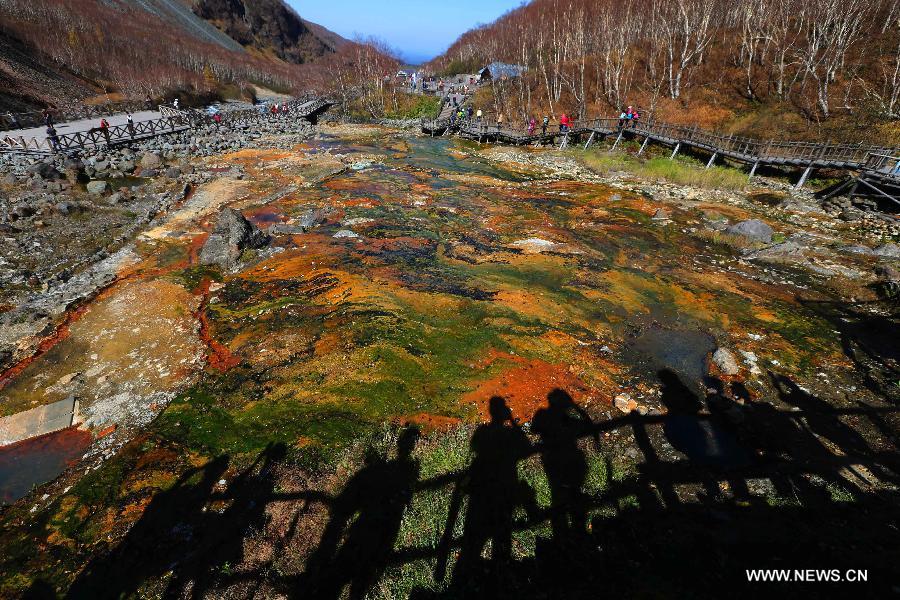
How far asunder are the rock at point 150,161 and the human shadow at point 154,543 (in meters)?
24.7

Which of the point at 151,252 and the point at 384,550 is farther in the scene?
the point at 151,252

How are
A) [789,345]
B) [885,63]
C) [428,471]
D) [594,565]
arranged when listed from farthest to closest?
[885,63] < [789,345] < [428,471] < [594,565]

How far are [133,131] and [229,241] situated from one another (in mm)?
22892

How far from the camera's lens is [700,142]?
2588 cm

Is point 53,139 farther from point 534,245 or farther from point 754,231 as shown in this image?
point 754,231

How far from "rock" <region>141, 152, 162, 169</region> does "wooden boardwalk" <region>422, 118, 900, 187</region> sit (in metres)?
23.1

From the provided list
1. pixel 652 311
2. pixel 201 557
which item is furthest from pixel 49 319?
pixel 652 311

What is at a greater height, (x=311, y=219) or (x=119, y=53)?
(x=119, y=53)

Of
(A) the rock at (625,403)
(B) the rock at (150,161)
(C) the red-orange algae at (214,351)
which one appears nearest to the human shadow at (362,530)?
(A) the rock at (625,403)

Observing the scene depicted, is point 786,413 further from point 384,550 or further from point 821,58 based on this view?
point 821,58

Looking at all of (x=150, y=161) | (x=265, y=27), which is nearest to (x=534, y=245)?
(x=150, y=161)

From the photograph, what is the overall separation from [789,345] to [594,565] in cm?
825

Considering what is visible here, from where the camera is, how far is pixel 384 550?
16.6 feet

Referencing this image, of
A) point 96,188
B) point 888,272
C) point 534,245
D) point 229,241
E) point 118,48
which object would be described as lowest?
point 534,245
